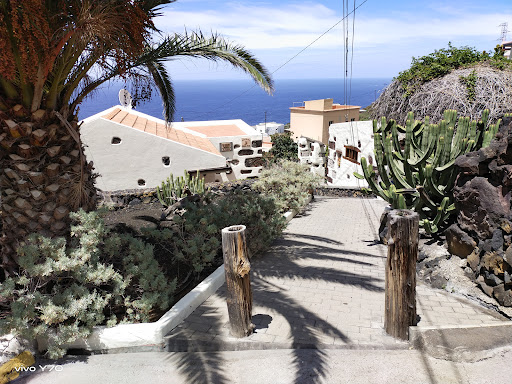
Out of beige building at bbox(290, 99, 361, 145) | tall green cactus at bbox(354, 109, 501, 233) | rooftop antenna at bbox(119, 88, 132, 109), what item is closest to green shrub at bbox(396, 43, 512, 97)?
tall green cactus at bbox(354, 109, 501, 233)

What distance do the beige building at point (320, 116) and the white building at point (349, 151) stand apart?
51.8ft

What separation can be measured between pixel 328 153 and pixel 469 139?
51.9 feet

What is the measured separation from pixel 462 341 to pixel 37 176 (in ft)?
17.7

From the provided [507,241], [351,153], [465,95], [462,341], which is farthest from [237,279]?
[351,153]

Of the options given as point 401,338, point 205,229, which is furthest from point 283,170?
point 401,338

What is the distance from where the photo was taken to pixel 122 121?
15578 mm

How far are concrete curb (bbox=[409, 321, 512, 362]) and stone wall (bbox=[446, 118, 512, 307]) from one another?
1.04 m

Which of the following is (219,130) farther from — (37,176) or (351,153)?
(37,176)

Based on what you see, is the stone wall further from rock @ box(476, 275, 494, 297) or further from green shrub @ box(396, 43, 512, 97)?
green shrub @ box(396, 43, 512, 97)

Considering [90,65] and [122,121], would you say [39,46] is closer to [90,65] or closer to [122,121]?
[90,65]

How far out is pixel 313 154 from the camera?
25.6 meters

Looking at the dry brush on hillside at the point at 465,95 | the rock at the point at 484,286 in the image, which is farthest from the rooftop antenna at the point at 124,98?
the rock at the point at 484,286

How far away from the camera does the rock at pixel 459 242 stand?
645 centimetres

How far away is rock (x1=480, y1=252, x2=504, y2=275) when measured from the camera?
5414 millimetres
